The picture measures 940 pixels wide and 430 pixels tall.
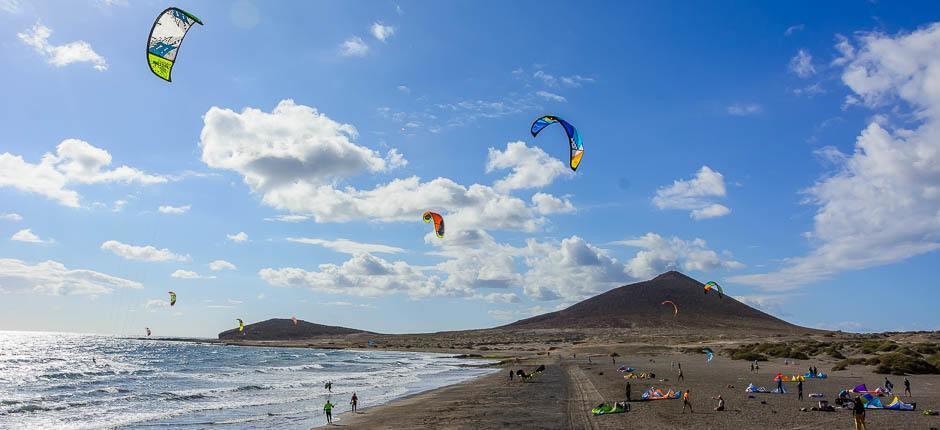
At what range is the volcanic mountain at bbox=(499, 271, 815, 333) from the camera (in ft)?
475

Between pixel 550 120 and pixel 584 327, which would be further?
pixel 584 327

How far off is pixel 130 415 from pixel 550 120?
22194 mm

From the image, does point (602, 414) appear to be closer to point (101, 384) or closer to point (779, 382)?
point (779, 382)

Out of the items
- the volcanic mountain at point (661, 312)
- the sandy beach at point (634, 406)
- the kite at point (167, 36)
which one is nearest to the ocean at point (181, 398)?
the sandy beach at point (634, 406)

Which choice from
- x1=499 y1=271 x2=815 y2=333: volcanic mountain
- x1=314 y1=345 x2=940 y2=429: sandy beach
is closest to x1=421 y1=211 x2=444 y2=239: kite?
x1=314 y1=345 x2=940 y2=429: sandy beach

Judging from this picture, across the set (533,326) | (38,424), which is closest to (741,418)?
(38,424)

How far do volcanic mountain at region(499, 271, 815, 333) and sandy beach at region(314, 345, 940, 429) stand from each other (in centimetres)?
10287

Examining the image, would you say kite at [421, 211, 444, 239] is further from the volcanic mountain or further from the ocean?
the volcanic mountain

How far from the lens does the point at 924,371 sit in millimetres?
31734

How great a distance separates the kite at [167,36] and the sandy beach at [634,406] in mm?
13165

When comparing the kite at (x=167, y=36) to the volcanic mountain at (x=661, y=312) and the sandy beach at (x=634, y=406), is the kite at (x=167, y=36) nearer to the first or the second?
the sandy beach at (x=634, y=406)

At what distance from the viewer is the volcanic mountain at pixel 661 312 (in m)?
145

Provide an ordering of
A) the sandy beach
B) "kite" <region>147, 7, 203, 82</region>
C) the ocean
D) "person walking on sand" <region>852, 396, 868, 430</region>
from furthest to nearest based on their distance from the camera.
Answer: the ocean
the sandy beach
"person walking on sand" <region>852, 396, 868, 430</region>
"kite" <region>147, 7, 203, 82</region>

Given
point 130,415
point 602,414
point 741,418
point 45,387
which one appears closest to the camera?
point 741,418
